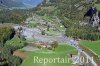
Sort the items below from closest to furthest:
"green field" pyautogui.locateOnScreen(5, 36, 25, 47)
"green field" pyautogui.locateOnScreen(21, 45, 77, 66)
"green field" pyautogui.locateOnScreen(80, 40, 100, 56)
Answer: "green field" pyautogui.locateOnScreen(21, 45, 77, 66)
"green field" pyautogui.locateOnScreen(80, 40, 100, 56)
"green field" pyautogui.locateOnScreen(5, 36, 25, 47)

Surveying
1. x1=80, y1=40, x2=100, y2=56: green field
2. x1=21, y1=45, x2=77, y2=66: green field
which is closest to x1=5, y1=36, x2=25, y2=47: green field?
x1=21, y1=45, x2=77, y2=66: green field

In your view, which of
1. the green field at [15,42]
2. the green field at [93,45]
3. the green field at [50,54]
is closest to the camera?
the green field at [50,54]

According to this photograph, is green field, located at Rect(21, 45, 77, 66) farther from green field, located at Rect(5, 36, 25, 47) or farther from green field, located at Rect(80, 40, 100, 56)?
green field, located at Rect(5, 36, 25, 47)

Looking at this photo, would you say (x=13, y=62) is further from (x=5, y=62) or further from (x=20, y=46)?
(x=20, y=46)

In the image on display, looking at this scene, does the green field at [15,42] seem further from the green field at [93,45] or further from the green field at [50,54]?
the green field at [93,45]

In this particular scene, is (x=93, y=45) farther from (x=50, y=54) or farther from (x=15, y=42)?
(x=15, y=42)

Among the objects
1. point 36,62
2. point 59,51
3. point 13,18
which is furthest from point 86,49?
point 13,18

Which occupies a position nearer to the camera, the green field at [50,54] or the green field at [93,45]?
the green field at [50,54]

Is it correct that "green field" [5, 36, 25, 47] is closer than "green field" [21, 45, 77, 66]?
No

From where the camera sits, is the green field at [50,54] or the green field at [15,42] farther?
the green field at [15,42]

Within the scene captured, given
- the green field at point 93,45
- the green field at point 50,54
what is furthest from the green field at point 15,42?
the green field at point 93,45

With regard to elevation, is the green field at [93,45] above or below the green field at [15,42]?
below

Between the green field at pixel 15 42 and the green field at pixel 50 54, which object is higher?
the green field at pixel 15 42

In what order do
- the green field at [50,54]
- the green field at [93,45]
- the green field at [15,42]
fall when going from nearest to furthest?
the green field at [50,54], the green field at [93,45], the green field at [15,42]
